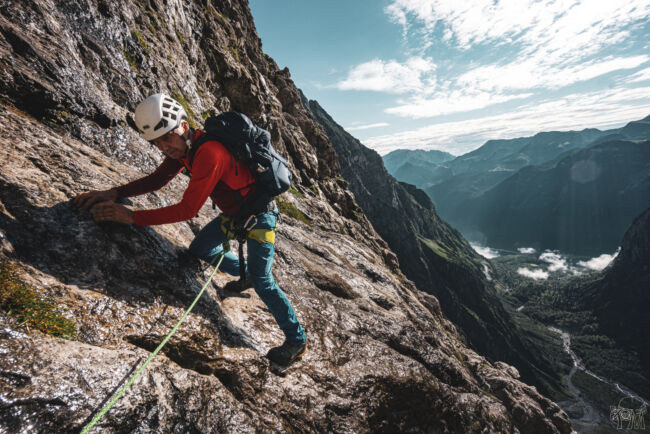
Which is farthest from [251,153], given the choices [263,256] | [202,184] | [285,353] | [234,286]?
[285,353]

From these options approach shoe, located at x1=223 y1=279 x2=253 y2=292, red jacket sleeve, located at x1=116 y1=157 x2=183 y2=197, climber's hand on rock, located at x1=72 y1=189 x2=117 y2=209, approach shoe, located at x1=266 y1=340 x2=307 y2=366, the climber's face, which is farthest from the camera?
approach shoe, located at x1=223 y1=279 x2=253 y2=292

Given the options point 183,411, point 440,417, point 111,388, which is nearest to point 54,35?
point 111,388

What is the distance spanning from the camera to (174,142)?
19.6ft

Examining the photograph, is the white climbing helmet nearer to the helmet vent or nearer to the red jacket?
the helmet vent

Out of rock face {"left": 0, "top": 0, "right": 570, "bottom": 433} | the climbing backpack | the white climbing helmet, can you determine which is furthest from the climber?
rock face {"left": 0, "top": 0, "right": 570, "bottom": 433}

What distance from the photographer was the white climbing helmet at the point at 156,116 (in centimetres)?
553

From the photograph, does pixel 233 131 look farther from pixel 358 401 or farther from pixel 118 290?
pixel 358 401

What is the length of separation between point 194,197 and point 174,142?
1.53 m

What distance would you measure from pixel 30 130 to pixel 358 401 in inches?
436

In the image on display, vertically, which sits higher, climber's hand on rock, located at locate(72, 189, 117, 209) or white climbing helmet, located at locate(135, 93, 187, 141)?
white climbing helmet, located at locate(135, 93, 187, 141)

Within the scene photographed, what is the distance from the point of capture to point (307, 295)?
11.4m

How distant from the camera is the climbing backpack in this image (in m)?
6.06

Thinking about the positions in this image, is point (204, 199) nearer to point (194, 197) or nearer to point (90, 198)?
point (194, 197)

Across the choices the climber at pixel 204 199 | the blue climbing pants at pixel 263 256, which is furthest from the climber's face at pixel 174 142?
the blue climbing pants at pixel 263 256
